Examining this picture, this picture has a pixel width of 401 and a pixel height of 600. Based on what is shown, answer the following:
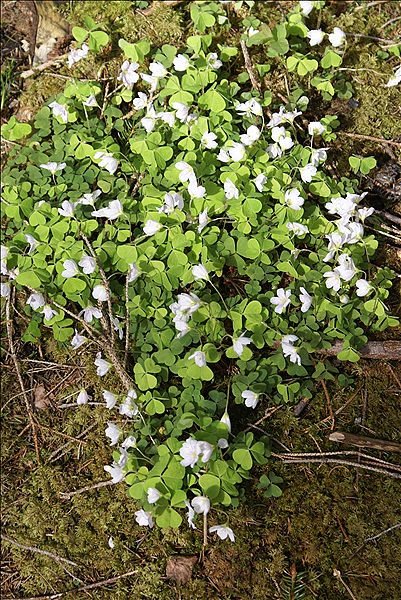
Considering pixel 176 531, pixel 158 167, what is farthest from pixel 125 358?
pixel 158 167

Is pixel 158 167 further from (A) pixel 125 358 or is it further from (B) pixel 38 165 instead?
(A) pixel 125 358

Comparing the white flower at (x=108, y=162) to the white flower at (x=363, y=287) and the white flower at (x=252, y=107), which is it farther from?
the white flower at (x=363, y=287)

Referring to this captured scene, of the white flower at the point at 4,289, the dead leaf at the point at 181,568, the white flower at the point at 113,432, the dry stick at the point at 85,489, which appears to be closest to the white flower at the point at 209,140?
the white flower at the point at 4,289

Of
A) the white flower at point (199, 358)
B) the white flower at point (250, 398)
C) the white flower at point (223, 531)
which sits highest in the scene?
the white flower at point (199, 358)

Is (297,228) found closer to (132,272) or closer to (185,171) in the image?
(185,171)

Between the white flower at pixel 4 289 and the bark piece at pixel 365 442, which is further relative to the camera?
the white flower at pixel 4 289

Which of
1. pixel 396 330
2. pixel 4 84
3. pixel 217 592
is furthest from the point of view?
pixel 4 84
